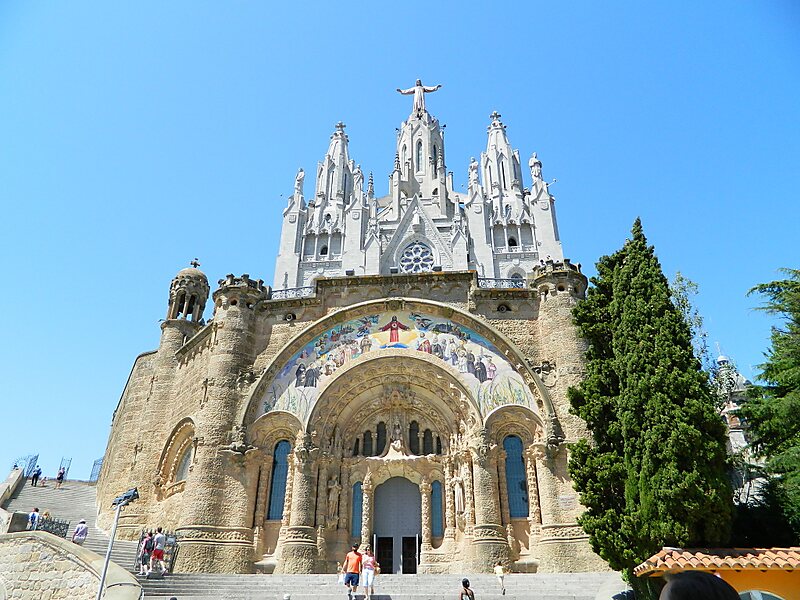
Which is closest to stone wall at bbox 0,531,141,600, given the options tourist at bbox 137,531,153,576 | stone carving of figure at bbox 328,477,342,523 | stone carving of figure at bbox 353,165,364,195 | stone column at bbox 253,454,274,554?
tourist at bbox 137,531,153,576

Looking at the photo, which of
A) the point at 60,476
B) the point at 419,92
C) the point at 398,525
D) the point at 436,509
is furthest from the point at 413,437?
the point at 419,92

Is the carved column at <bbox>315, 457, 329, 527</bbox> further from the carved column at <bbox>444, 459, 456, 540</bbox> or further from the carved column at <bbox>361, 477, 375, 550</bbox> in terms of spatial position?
the carved column at <bbox>444, 459, 456, 540</bbox>

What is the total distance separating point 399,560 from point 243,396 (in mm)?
7586

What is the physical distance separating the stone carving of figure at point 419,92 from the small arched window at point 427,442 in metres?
50.1

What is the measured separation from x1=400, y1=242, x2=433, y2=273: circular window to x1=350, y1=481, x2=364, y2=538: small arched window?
85.7 ft

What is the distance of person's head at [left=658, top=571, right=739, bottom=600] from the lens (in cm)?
199

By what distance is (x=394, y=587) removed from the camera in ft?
45.3

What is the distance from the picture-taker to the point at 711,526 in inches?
435

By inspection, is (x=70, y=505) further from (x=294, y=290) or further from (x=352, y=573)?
(x=352, y=573)

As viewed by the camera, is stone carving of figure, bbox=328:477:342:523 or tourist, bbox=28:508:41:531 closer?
tourist, bbox=28:508:41:531

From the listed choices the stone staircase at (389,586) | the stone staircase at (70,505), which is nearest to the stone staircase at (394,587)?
the stone staircase at (389,586)

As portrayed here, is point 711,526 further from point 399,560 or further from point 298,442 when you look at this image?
point 298,442

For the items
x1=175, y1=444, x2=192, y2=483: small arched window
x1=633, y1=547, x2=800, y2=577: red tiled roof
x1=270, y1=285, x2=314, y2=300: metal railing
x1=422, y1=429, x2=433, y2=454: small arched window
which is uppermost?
x1=270, y1=285, x2=314, y2=300: metal railing

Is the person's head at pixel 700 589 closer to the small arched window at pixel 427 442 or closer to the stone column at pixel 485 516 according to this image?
the stone column at pixel 485 516
